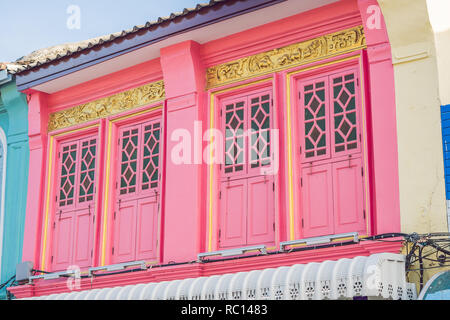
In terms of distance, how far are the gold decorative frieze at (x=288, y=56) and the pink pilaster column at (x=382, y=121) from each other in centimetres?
32

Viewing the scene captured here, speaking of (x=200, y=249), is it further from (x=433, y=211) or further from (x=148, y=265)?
(x=433, y=211)

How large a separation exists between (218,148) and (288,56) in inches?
56.5

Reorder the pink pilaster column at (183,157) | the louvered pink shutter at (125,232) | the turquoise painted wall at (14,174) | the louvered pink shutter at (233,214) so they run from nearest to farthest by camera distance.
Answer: the louvered pink shutter at (233,214), the pink pilaster column at (183,157), the louvered pink shutter at (125,232), the turquoise painted wall at (14,174)

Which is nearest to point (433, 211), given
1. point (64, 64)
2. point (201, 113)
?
point (201, 113)

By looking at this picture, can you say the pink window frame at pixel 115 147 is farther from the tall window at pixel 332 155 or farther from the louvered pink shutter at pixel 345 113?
the louvered pink shutter at pixel 345 113

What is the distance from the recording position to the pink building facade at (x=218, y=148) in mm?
8977

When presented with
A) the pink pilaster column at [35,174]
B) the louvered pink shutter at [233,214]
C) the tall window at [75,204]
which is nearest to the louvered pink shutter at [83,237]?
the tall window at [75,204]

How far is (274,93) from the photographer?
9.74 meters

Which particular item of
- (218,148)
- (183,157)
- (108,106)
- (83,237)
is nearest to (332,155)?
(218,148)

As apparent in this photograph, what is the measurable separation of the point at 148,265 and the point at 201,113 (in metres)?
2.04

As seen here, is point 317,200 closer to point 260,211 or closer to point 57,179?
point 260,211

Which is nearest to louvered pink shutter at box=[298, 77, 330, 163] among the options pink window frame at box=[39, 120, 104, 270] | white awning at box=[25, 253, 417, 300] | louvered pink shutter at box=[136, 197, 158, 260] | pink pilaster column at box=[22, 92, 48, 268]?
white awning at box=[25, 253, 417, 300]

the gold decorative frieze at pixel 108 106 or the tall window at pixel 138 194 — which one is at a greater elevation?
the gold decorative frieze at pixel 108 106

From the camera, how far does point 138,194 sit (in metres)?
10.8
